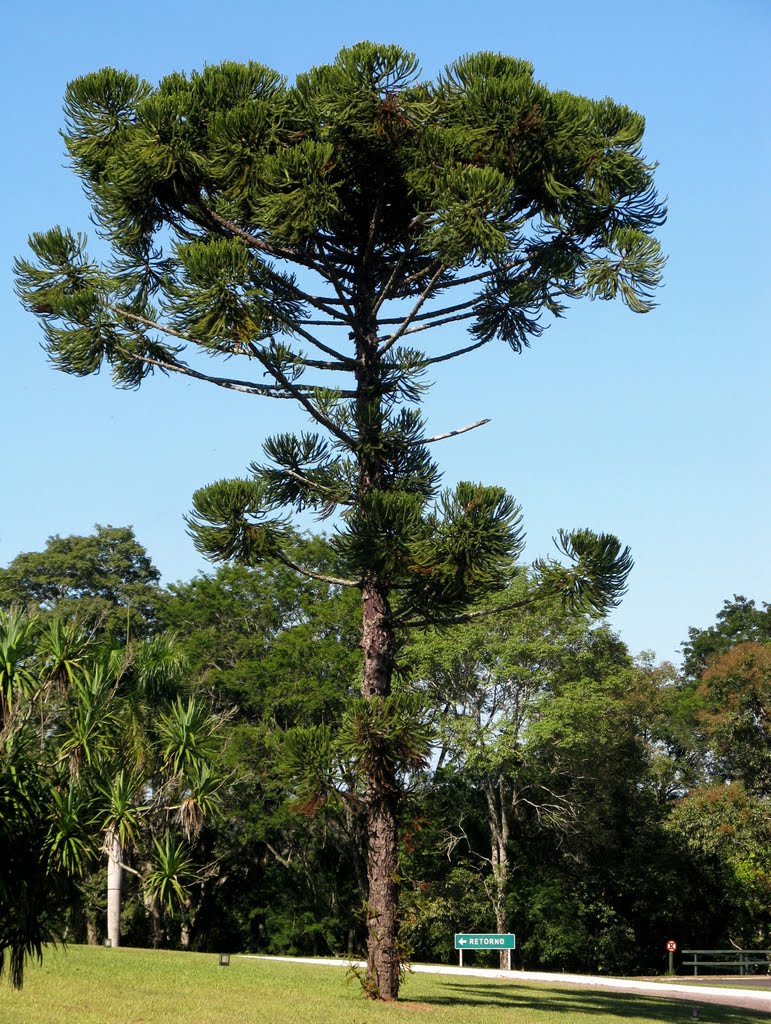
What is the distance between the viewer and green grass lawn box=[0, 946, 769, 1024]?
1109 cm

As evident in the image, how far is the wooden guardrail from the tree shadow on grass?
13.5 m

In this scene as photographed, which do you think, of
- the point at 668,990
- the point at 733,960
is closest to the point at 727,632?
the point at 733,960

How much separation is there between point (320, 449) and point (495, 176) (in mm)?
3653

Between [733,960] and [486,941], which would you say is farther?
[733,960]

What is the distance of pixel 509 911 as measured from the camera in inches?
1206

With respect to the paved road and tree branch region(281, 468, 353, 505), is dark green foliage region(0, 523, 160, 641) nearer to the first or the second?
the paved road

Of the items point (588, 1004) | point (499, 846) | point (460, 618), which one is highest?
point (460, 618)

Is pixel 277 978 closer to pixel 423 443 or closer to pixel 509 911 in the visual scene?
pixel 423 443

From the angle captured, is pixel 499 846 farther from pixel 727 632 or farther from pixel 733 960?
pixel 727 632

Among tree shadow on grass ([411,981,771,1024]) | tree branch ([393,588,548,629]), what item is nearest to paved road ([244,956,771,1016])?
tree shadow on grass ([411,981,771,1024])

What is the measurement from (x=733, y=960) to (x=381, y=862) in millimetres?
24376

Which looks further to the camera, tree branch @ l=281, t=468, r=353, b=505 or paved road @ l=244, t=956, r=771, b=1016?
paved road @ l=244, t=956, r=771, b=1016

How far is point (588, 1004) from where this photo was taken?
14.6 meters

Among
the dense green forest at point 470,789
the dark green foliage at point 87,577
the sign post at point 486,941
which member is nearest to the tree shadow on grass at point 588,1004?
the sign post at point 486,941
